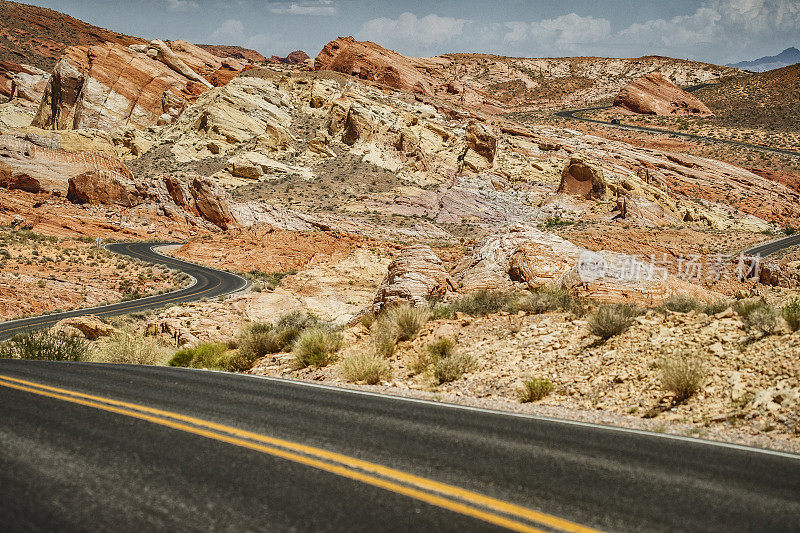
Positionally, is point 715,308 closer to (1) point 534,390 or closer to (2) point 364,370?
(1) point 534,390

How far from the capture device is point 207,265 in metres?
43.8

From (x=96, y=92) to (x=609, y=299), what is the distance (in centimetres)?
8971

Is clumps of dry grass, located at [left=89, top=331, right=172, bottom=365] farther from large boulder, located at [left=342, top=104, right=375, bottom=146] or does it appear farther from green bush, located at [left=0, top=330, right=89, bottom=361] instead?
large boulder, located at [left=342, top=104, right=375, bottom=146]

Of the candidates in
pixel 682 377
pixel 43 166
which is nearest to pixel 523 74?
pixel 43 166

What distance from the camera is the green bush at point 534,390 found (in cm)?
807

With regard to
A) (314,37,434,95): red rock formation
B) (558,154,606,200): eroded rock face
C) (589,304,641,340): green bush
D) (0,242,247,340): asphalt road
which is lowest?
(0,242,247,340): asphalt road

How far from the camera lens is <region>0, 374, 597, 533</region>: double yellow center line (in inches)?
126

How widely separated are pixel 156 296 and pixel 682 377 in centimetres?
3408

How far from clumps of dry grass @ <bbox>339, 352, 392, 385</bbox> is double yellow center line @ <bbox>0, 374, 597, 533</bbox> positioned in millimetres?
4382

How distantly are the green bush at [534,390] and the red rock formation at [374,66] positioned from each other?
88291 mm

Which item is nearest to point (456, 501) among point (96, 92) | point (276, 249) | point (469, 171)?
point (276, 249)

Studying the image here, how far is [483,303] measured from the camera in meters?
12.7

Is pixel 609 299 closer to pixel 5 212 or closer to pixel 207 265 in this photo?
pixel 207 265

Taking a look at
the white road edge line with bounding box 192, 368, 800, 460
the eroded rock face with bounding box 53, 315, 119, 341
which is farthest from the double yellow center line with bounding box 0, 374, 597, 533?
the eroded rock face with bounding box 53, 315, 119, 341
